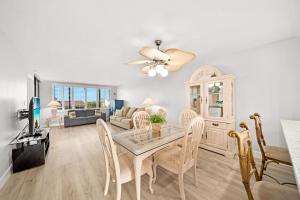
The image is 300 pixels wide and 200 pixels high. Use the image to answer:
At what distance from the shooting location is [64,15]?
4.71ft

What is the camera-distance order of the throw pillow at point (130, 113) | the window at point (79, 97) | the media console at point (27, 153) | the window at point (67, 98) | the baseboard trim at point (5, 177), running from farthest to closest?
1. the window at point (79, 97)
2. the window at point (67, 98)
3. the throw pillow at point (130, 113)
4. the media console at point (27, 153)
5. the baseboard trim at point (5, 177)

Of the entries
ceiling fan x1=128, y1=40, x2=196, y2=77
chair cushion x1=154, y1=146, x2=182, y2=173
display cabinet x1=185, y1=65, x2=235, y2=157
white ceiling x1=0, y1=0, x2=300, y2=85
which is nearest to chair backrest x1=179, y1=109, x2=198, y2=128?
display cabinet x1=185, y1=65, x2=235, y2=157

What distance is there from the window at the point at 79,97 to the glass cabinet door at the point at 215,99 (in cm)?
670

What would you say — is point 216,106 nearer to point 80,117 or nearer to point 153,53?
point 153,53

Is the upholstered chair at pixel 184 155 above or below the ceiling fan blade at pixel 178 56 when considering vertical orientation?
below

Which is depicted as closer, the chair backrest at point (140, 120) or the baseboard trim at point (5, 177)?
the baseboard trim at point (5, 177)

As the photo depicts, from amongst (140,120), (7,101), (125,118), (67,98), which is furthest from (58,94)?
(140,120)

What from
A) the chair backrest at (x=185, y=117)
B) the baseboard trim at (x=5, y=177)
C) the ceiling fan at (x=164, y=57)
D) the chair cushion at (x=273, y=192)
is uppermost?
the ceiling fan at (x=164, y=57)

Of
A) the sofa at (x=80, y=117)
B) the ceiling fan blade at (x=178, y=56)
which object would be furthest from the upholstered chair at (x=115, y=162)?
the sofa at (x=80, y=117)

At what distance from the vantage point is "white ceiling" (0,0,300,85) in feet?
4.30

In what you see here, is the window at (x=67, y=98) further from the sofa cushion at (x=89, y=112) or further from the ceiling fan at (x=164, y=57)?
the ceiling fan at (x=164, y=57)

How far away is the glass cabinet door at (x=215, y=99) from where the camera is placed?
2.67 meters

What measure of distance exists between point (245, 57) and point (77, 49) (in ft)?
11.6

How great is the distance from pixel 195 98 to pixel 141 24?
2.32 metres
